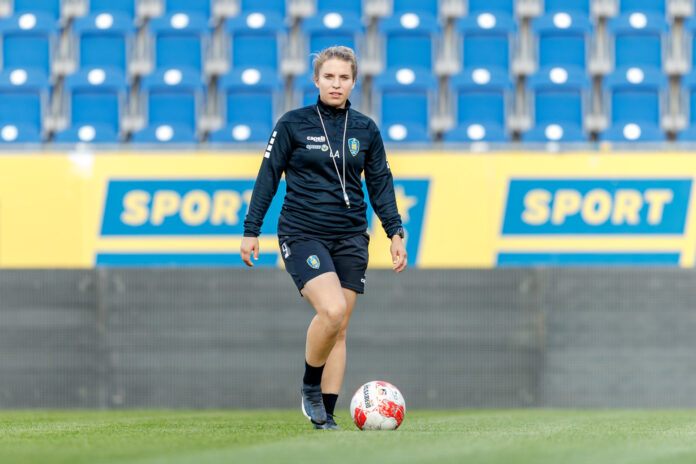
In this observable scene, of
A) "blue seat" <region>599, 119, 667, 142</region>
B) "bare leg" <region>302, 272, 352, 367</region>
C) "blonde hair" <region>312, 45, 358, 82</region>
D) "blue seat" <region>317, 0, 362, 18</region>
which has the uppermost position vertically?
"blue seat" <region>317, 0, 362, 18</region>

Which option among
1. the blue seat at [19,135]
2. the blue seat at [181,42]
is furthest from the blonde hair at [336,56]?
the blue seat at [181,42]

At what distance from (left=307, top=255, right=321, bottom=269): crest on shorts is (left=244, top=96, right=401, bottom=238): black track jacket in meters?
0.14

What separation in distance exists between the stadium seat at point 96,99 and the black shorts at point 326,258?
21.5ft

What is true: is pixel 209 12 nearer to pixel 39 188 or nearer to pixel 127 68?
pixel 127 68

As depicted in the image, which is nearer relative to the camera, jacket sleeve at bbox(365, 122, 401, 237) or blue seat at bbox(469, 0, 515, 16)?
jacket sleeve at bbox(365, 122, 401, 237)

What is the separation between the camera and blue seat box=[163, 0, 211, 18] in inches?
501

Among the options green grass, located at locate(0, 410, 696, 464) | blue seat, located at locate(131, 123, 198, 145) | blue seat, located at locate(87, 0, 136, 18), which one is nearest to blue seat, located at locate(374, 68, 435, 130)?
blue seat, located at locate(131, 123, 198, 145)

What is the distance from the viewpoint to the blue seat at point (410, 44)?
480 inches

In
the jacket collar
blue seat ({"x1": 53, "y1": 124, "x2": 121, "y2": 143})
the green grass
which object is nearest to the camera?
the green grass

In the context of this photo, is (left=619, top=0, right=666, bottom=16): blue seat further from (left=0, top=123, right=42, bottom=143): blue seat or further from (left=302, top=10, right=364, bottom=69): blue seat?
(left=0, top=123, right=42, bottom=143): blue seat

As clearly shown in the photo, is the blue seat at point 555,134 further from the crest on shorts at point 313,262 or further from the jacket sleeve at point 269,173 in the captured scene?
the crest on shorts at point 313,262

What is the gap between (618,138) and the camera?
36.3 ft

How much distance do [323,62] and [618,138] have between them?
20.3 ft

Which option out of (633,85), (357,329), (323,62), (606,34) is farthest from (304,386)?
(606,34)
